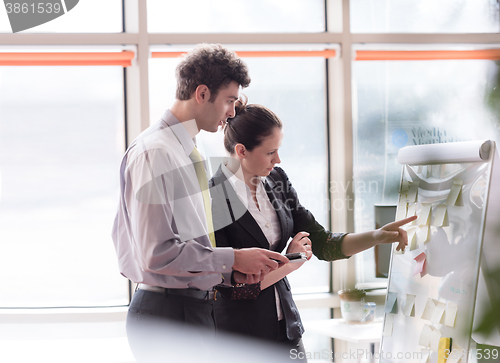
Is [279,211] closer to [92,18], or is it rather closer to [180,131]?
[180,131]

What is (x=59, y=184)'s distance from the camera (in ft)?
8.77

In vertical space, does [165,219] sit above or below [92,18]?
below

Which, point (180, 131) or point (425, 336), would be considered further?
point (425, 336)

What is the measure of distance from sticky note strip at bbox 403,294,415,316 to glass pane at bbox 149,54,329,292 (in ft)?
4.11

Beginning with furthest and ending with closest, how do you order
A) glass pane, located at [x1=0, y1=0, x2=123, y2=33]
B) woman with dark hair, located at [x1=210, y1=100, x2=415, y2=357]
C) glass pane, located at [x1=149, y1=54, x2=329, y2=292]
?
1. glass pane, located at [x1=149, y1=54, x2=329, y2=292]
2. glass pane, located at [x1=0, y1=0, x2=123, y2=33]
3. woman with dark hair, located at [x1=210, y1=100, x2=415, y2=357]

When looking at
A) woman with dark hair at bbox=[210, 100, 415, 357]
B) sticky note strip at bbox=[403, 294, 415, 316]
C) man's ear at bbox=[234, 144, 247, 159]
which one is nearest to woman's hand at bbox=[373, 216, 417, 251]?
woman with dark hair at bbox=[210, 100, 415, 357]

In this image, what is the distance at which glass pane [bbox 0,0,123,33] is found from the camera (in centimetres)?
261

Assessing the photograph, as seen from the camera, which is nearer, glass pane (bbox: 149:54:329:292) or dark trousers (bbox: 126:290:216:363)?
dark trousers (bbox: 126:290:216:363)

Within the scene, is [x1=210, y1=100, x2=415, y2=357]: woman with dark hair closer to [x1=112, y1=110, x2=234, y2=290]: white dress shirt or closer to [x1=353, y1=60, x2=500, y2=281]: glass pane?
[x1=112, y1=110, x2=234, y2=290]: white dress shirt

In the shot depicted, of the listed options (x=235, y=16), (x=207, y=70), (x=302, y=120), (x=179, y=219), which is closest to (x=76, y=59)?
(x=235, y=16)

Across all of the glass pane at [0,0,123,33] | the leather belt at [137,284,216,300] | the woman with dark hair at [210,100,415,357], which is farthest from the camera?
the glass pane at [0,0,123,33]

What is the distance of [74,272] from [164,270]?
1.94 metres

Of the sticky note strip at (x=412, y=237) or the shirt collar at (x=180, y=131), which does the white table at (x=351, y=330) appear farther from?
the shirt collar at (x=180, y=131)

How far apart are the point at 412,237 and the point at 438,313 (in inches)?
10.6
